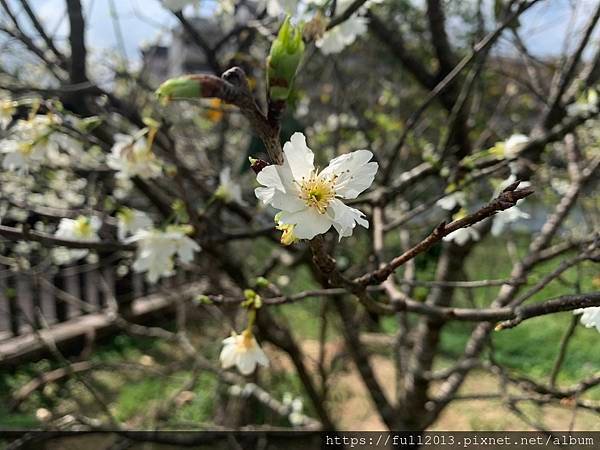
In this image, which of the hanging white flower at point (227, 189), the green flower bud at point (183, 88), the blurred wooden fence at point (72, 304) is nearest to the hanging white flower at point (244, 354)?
the hanging white flower at point (227, 189)

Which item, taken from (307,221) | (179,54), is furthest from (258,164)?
(179,54)

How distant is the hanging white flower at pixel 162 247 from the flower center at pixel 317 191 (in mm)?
614

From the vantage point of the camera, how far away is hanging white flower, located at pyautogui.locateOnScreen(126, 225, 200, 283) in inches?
48.1

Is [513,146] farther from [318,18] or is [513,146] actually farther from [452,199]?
[318,18]

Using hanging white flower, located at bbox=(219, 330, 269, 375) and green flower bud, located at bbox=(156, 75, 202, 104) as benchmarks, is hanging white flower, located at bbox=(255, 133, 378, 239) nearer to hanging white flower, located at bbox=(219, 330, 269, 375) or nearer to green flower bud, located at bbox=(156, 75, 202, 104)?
green flower bud, located at bbox=(156, 75, 202, 104)

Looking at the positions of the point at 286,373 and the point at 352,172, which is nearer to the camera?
the point at 352,172

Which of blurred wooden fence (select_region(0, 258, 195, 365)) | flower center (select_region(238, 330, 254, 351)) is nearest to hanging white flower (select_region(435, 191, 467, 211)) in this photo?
flower center (select_region(238, 330, 254, 351))

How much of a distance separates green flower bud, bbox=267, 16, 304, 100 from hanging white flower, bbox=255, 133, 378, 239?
69 mm

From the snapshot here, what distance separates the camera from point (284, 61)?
0.64 m

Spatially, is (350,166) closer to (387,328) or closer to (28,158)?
(28,158)

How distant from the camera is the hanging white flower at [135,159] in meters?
1.28

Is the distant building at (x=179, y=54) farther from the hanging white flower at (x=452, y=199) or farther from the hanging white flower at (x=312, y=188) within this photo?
the hanging white flower at (x=312, y=188)

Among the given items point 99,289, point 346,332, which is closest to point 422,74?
point 346,332

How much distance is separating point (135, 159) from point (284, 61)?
30.6 inches
